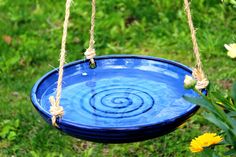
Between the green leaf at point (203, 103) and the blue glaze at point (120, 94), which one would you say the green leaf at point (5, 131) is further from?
the green leaf at point (203, 103)

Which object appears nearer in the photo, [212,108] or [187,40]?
[212,108]

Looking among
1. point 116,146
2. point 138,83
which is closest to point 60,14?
point 116,146

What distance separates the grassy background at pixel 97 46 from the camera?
3.06 m

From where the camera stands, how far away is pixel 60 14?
4660mm

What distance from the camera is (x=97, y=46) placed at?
13.7 feet

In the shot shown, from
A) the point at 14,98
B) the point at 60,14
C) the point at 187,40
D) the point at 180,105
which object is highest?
the point at 60,14

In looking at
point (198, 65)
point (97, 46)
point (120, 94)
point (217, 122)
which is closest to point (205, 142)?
point (217, 122)

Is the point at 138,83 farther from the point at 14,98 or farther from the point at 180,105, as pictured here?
the point at 14,98

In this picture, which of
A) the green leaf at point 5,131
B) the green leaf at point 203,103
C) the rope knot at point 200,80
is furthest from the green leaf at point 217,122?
the green leaf at point 5,131

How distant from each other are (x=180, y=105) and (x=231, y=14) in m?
2.26

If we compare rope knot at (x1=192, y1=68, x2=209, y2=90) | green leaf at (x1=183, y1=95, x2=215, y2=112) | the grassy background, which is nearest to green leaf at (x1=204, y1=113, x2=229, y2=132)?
green leaf at (x1=183, y1=95, x2=215, y2=112)

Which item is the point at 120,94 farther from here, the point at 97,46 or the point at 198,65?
the point at 97,46

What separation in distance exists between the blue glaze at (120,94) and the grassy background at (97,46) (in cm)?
59

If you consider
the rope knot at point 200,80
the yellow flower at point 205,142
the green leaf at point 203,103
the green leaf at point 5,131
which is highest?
the green leaf at point 5,131
